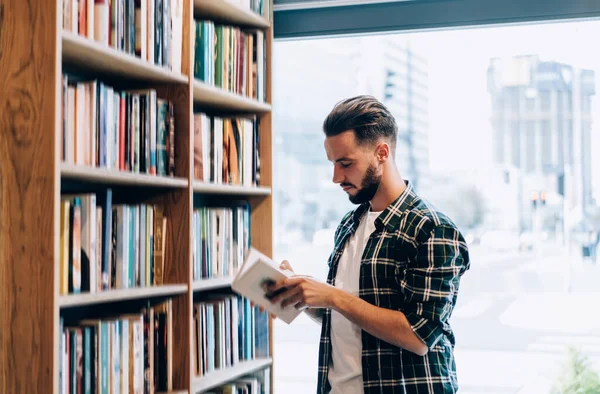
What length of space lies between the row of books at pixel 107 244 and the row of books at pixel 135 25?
0.44 metres

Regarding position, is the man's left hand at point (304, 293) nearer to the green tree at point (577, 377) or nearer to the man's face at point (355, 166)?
the man's face at point (355, 166)

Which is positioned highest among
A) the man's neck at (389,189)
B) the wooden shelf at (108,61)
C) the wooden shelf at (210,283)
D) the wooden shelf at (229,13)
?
the wooden shelf at (229,13)

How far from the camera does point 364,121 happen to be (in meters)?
2.11

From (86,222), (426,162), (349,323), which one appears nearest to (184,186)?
(86,222)

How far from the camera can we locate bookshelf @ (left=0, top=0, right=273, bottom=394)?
1.76 m

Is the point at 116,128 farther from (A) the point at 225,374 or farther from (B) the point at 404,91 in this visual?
(B) the point at 404,91

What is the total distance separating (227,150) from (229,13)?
1.72 feet

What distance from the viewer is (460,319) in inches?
120

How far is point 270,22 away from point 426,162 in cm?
87

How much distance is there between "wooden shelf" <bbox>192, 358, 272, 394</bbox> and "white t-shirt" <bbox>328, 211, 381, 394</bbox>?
0.53 m

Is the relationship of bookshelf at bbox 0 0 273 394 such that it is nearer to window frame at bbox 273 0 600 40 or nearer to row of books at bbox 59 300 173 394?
row of books at bbox 59 300 173 394

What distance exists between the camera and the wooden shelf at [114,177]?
1829 mm

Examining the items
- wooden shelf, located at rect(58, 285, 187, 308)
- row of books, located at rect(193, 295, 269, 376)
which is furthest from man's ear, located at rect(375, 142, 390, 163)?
row of books, located at rect(193, 295, 269, 376)

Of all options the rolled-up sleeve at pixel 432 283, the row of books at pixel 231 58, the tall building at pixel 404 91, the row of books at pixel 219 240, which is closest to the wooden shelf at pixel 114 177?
the row of books at pixel 219 240
